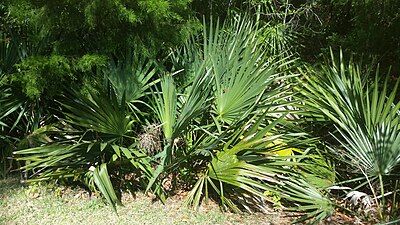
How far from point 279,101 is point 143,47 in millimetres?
1678

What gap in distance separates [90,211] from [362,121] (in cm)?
298

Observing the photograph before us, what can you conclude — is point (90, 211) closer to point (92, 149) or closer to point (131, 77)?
point (92, 149)

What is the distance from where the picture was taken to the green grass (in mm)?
5016

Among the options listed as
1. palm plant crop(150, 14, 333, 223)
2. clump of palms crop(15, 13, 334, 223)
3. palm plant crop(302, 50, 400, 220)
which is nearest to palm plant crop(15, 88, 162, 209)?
clump of palms crop(15, 13, 334, 223)

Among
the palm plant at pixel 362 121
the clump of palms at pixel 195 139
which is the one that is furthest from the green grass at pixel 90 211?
the palm plant at pixel 362 121

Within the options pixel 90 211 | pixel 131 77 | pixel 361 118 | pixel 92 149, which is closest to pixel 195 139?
pixel 131 77

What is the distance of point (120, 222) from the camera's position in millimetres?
4965

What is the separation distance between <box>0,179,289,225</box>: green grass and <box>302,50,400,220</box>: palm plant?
1.02 meters

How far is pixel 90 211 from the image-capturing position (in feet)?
16.9

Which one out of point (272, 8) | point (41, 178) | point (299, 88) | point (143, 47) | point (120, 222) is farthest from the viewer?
point (272, 8)

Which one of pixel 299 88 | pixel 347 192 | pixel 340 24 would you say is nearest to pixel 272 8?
pixel 340 24

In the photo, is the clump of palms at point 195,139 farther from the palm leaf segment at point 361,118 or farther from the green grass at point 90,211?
the palm leaf segment at point 361,118

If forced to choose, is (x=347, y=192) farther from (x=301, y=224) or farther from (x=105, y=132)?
(x=105, y=132)

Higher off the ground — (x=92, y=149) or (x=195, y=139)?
(x=195, y=139)
